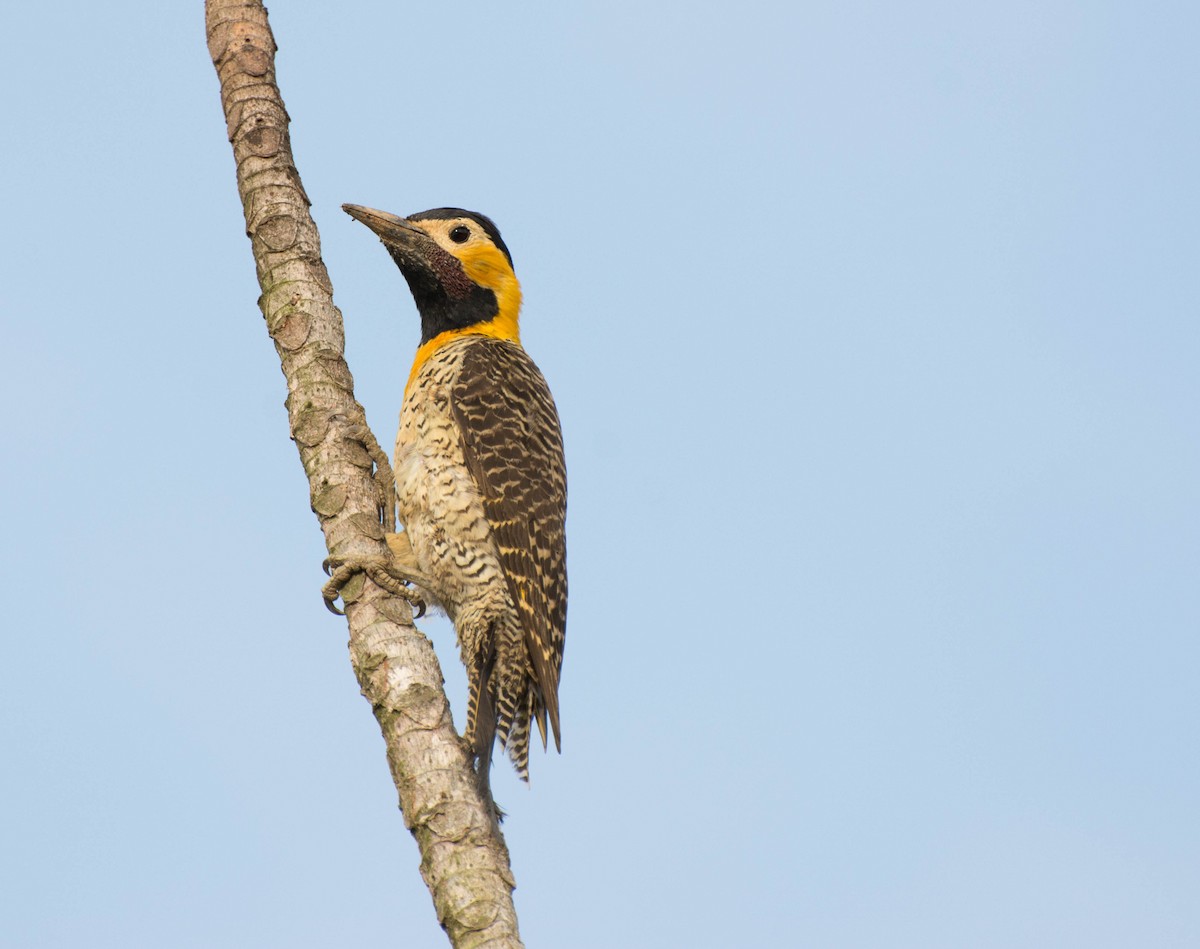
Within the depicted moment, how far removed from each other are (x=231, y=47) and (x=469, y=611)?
312 centimetres

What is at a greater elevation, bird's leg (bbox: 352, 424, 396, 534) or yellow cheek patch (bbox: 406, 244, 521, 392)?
yellow cheek patch (bbox: 406, 244, 521, 392)

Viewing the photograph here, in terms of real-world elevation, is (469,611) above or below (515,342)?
below

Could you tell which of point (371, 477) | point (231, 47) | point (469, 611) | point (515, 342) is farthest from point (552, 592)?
point (231, 47)

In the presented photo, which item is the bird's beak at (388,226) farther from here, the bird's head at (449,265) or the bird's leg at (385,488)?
the bird's leg at (385,488)

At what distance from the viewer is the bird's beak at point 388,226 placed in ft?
27.7

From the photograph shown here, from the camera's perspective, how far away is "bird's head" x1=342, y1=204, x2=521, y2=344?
28.4ft

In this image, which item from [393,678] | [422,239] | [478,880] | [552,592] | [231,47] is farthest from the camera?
[422,239]

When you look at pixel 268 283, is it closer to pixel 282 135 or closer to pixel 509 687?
pixel 282 135

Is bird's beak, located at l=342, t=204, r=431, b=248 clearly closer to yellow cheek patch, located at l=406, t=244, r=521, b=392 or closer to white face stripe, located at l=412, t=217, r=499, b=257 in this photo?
white face stripe, located at l=412, t=217, r=499, b=257

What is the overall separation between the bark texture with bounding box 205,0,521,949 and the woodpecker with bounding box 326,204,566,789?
552 mm

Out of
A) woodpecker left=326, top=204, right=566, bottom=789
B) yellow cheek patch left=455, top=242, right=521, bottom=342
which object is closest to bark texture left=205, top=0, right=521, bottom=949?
woodpecker left=326, top=204, right=566, bottom=789

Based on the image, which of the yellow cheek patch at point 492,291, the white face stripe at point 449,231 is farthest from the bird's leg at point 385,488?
the white face stripe at point 449,231

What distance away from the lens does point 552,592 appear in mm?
7758

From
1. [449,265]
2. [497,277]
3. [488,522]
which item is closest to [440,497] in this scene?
[488,522]
